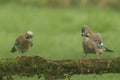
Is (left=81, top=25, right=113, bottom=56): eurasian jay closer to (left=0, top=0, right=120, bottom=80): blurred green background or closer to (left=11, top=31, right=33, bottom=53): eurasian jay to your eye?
(left=11, top=31, right=33, bottom=53): eurasian jay

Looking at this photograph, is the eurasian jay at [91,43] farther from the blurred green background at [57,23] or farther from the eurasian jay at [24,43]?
the blurred green background at [57,23]

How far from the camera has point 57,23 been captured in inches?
941

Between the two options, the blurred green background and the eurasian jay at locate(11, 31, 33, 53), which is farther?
the blurred green background

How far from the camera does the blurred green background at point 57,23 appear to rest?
19219mm

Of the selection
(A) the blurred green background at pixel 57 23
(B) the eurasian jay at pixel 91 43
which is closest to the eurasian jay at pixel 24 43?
(B) the eurasian jay at pixel 91 43

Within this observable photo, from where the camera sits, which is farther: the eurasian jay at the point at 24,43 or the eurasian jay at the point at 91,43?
the eurasian jay at the point at 24,43

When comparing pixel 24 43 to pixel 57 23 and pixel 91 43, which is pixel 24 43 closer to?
pixel 91 43

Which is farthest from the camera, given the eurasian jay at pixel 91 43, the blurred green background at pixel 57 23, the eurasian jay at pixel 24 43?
the blurred green background at pixel 57 23

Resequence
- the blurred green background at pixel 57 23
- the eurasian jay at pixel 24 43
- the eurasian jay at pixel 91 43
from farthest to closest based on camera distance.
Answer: the blurred green background at pixel 57 23, the eurasian jay at pixel 24 43, the eurasian jay at pixel 91 43

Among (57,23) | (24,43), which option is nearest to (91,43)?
(24,43)

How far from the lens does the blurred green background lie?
19.2 m

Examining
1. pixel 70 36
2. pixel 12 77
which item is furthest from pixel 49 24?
pixel 12 77

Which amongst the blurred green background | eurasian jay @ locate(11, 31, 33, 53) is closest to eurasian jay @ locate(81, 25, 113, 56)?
eurasian jay @ locate(11, 31, 33, 53)

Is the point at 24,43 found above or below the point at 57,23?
below
